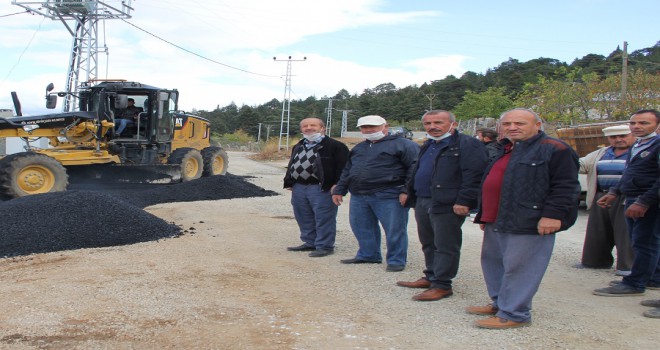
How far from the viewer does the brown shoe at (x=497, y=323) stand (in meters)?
4.29

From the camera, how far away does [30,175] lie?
11383mm

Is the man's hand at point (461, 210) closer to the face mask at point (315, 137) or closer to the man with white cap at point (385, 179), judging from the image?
the man with white cap at point (385, 179)

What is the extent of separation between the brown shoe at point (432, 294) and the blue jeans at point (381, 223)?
114 centimetres

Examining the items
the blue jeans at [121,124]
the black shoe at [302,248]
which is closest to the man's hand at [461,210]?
the black shoe at [302,248]

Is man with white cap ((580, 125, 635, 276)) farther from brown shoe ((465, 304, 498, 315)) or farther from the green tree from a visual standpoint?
the green tree

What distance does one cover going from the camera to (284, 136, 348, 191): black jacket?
23.0 ft

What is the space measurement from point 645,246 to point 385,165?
2.60 metres

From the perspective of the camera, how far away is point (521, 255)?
13.8 ft

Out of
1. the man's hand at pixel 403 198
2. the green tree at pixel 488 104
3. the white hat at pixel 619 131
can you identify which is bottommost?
the man's hand at pixel 403 198

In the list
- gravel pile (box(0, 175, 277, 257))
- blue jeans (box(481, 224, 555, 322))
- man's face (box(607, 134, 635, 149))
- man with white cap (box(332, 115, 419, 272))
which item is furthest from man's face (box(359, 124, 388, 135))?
gravel pile (box(0, 175, 277, 257))

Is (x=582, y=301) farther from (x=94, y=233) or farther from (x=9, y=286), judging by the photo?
(x=94, y=233)

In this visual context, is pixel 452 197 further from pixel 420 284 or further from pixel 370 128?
pixel 370 128

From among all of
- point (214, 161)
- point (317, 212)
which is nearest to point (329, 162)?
point (317, 212)

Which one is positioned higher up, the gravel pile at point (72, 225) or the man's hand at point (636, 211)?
the man's hand at point (636, 211)
